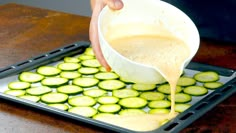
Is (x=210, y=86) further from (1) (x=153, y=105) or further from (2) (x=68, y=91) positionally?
(2) (x=68, y=91)

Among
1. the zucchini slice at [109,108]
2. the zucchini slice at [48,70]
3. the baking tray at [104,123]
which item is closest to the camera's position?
the baking tray at [104,123]

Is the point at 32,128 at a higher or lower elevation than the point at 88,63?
lower

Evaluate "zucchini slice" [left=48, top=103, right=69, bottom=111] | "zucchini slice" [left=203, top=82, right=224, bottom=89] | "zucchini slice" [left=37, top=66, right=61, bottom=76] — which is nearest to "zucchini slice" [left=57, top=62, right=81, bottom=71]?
"zucchini slice" [left=37, top=66, right=61, bottom=76]

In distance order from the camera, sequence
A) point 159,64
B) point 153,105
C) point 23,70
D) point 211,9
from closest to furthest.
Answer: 1. point 159,64
2. point 153,105
3. point 23,70
4. point 211,9

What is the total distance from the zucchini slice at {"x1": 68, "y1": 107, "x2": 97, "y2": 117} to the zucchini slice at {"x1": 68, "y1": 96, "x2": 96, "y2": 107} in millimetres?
19

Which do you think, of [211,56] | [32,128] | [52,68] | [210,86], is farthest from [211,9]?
[32,128]

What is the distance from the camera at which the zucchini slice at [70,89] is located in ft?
3.90

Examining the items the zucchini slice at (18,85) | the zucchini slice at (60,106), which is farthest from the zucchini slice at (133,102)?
the zucchini slice at (18,85)

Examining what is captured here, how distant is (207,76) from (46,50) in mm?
443

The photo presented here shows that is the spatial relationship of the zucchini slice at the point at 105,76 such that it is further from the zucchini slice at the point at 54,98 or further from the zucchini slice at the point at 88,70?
the zucchini slice at the point at 54,98

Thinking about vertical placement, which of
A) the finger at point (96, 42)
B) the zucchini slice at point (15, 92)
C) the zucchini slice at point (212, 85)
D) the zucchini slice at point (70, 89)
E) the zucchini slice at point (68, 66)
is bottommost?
the zucchini slice at point (15, 92)

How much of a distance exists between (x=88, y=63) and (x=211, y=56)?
1.00 ft

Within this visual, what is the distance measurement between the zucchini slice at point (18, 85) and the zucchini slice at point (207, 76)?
1.24 feet

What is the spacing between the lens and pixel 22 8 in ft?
6.13
